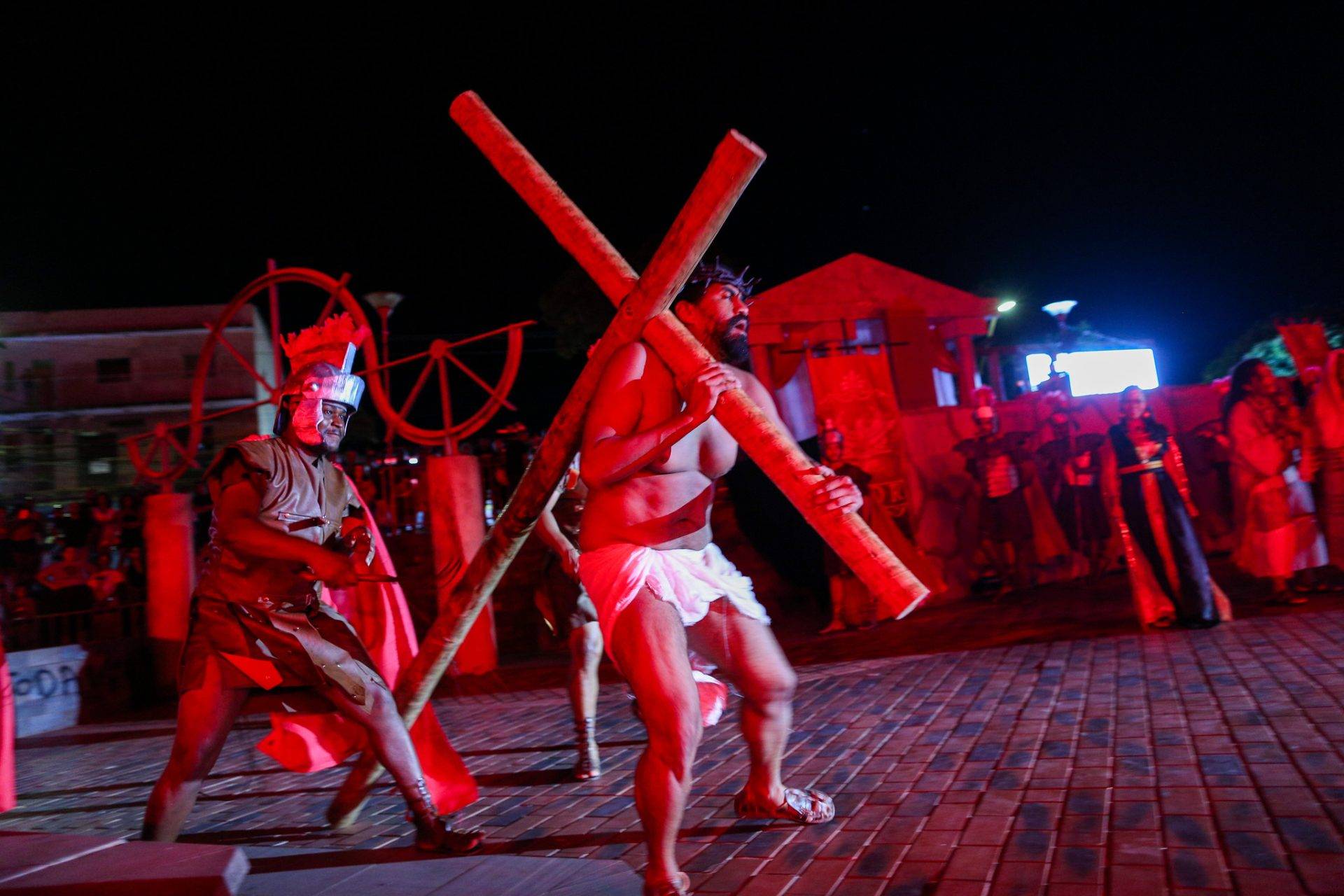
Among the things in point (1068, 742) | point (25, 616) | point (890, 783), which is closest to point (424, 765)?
point (890, 783)

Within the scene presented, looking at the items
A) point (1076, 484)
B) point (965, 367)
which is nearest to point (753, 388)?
point (1076, 484)

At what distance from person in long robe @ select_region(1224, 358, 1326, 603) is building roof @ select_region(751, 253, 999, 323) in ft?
31.4

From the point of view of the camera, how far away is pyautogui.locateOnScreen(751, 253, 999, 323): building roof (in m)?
17.2

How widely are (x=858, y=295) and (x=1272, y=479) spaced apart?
10.6 meters

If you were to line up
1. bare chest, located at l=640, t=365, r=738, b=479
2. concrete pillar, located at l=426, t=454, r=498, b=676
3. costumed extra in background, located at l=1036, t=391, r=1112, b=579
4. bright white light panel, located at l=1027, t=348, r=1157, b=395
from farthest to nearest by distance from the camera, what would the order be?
bright white light panel, located at l=1027, t=348, r=1157, b=395
costumed extra in background, located at l=1036, t=391, r=1112, b=579
concrete pillar, located at l=426, t=454, r=498, b=676
bare chest, located at l=640, t=365, r=738, b=479

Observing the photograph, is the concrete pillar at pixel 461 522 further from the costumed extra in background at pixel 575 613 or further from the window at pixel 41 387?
the window at pixel 41 387

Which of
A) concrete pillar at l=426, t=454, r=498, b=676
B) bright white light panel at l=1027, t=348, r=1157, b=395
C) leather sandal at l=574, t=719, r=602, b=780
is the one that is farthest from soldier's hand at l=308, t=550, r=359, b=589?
bright white light panel at l=1027, t=348, r=1157, b=395

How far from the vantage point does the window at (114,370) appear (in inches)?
1277

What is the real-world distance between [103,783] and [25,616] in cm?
603

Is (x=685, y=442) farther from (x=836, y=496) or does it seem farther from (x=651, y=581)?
(x=836, y=496)

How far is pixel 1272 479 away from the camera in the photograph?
802 cm

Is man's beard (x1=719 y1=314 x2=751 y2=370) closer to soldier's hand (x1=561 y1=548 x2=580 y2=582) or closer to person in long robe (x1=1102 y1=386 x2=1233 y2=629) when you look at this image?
soldier's hand (x1=561 y1=548 x2=580 y2=582)

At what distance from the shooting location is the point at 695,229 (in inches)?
112

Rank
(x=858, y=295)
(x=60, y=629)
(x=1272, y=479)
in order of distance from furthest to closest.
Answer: (x=858, y=295), (x=60, y=629), (x=1272, y=479)
